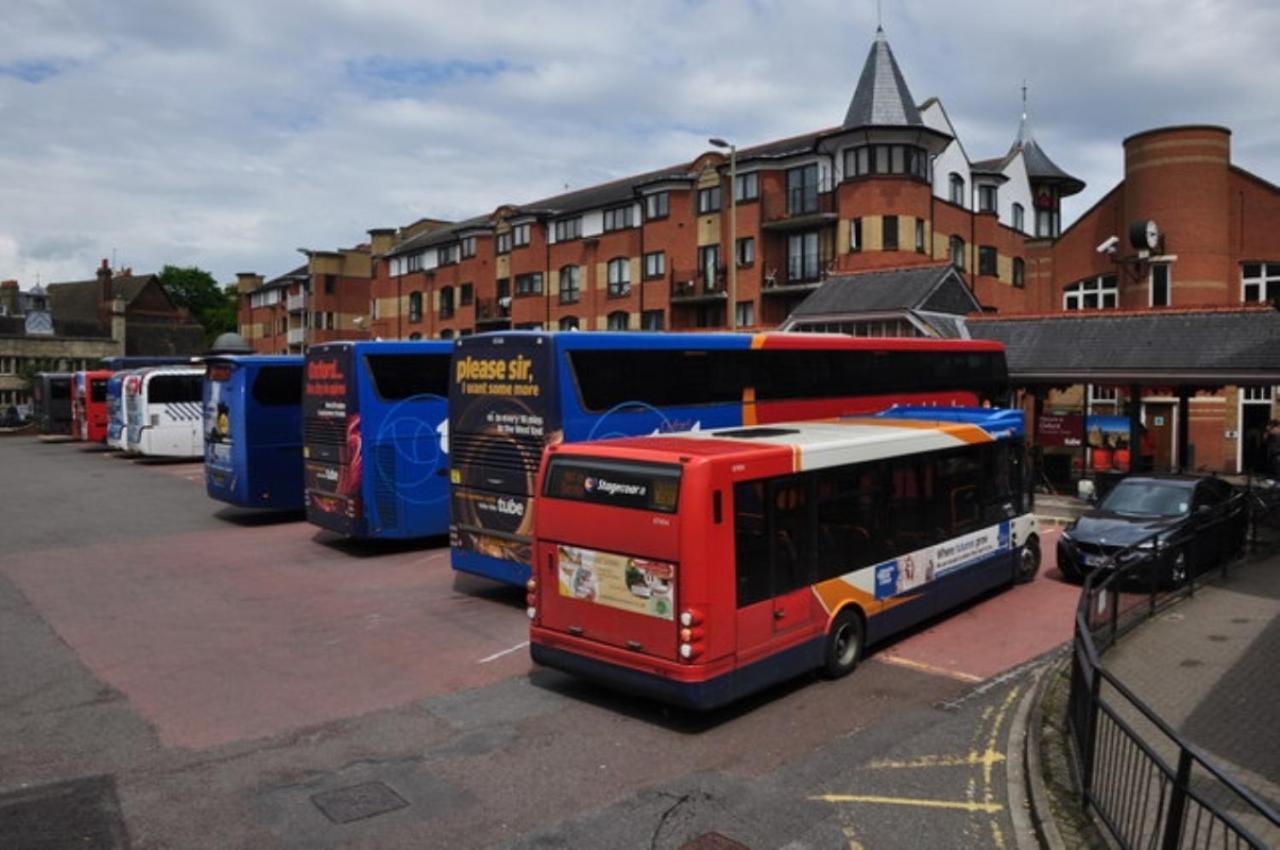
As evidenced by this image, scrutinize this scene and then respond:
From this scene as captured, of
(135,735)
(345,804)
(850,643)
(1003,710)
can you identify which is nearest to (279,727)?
(135,735)

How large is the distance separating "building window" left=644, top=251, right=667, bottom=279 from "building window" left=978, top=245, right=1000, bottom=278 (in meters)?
15.1

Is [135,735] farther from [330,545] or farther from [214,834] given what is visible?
[330,545]

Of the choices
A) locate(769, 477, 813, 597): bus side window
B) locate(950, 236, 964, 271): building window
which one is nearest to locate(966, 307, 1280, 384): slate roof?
locate(769, 477, 813, 597): bus side window

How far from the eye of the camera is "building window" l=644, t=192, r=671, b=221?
50.6 metres

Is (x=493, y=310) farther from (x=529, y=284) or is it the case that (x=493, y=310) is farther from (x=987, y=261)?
(x=987, y=261)

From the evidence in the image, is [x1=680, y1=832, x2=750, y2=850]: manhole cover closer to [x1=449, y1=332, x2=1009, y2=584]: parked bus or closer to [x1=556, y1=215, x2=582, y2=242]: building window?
[x1=449, y1=332, x2=1009, y2=584]: parked bus

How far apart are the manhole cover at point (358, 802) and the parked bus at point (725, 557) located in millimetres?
2308

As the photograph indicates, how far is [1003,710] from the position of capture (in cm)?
917

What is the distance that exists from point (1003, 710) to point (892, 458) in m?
2.98

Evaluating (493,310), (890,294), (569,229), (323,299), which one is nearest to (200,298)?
(323,299)

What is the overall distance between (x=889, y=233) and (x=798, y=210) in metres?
5.09

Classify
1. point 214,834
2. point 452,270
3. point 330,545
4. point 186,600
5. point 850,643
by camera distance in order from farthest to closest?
point 452,270 → point 330,545 → point 186,600 → point 850,643 → point 214,834

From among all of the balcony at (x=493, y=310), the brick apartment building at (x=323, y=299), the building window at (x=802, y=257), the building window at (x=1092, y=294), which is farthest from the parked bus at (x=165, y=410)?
the brick apartment building at (x=323, y=299)

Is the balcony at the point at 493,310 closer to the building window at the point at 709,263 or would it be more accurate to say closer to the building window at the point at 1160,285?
the building window at the point at 709,263
